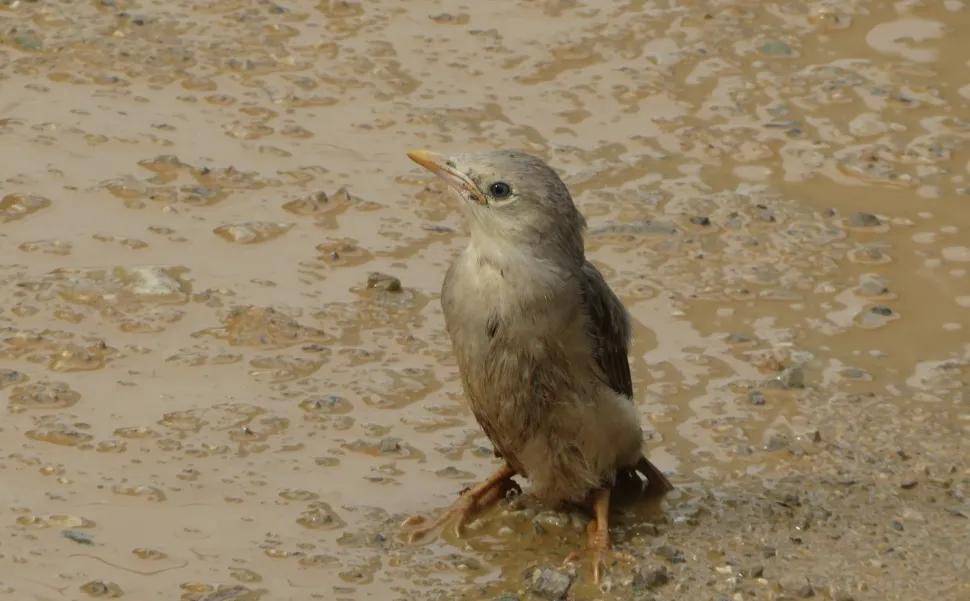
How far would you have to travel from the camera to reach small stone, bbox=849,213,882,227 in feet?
27.8

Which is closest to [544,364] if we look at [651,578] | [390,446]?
[651,578]

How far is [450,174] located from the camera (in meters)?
6.31

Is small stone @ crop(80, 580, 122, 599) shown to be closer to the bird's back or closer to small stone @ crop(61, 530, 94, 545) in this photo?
small stone @ crop(61, 530, 94, 545)

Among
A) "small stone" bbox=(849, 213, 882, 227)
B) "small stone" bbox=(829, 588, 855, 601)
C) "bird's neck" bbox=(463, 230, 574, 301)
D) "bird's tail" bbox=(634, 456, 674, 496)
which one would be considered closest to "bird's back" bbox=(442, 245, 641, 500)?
"bird's neck" bbox=(463, 230, 574, 301)

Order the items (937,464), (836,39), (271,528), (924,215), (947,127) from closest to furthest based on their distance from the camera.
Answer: (271,528) < (937,464) < (924,215) < (947,127) < (836,39)

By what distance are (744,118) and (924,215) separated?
1.16 m

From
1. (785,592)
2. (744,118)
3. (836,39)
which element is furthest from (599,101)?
(785,592)

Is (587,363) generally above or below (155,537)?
above

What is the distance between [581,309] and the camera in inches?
243

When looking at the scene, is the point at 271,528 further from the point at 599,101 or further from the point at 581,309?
the point at 599,101

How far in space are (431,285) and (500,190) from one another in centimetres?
185

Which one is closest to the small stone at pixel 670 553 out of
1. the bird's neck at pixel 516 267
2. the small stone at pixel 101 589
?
the bird's neck at pixel 516 267

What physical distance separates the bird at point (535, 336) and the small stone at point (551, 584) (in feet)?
0.44

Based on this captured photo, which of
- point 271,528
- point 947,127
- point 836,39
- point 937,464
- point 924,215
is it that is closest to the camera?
point 271,528
